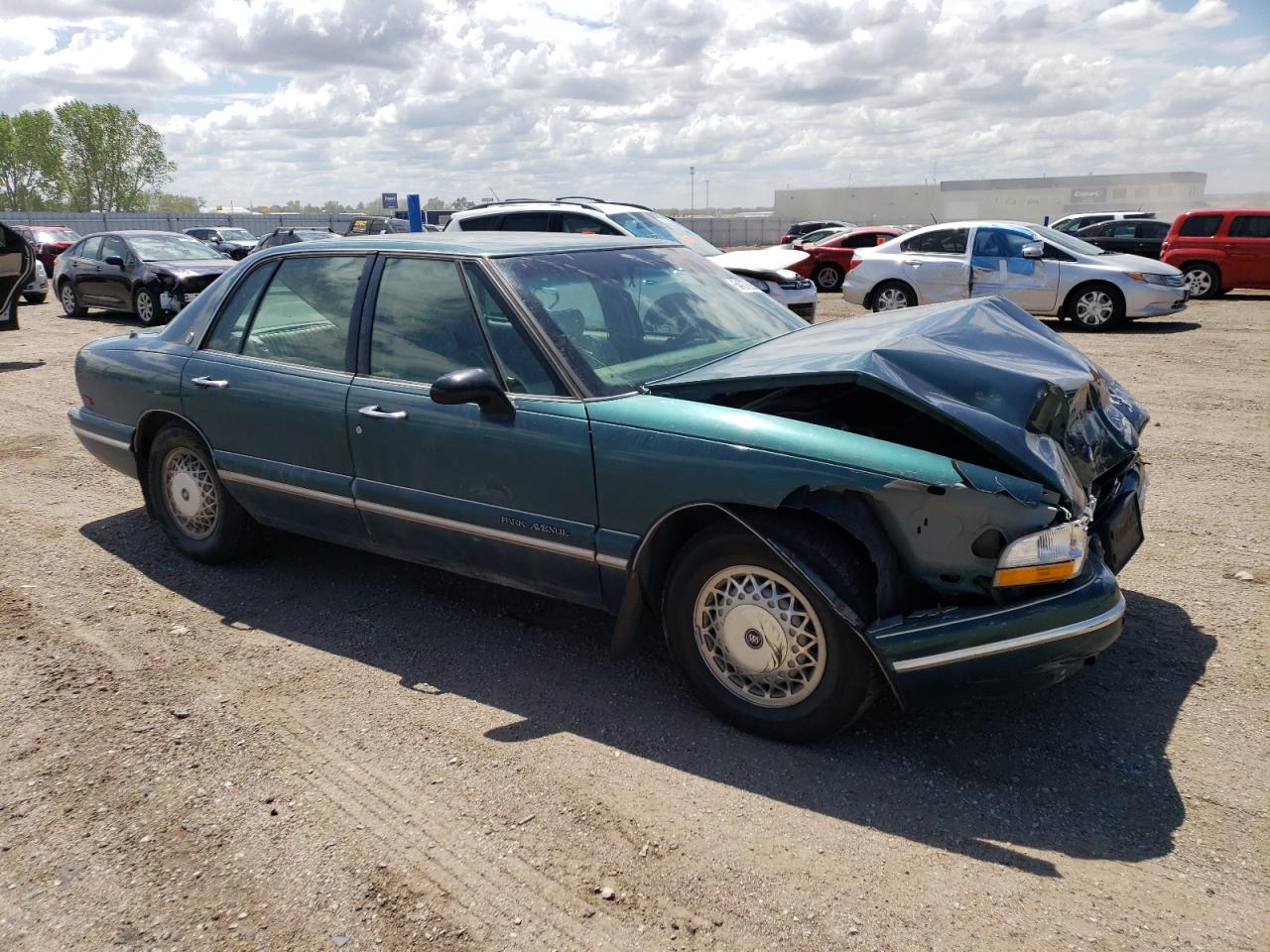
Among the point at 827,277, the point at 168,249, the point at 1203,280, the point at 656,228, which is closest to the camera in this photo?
the point at 656,228

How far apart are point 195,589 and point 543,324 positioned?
95.6 inches

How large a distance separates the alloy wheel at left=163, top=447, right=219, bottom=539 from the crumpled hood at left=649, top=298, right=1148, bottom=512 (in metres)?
2.69

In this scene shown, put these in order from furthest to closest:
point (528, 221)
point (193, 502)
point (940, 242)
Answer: point (940, 242), point (528, 221), point (193, 502)

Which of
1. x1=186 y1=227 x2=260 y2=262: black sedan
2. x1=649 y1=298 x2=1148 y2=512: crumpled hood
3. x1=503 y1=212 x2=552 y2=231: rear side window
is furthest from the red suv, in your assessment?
x1=186 y1=227 x2=260 y2=262: black sedan

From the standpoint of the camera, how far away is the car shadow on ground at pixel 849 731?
2961mm

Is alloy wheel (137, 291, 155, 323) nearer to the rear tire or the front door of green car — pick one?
the front door of green car

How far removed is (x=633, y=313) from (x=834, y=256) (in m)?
19.8

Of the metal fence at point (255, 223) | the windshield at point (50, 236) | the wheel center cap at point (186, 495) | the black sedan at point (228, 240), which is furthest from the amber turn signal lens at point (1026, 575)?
the metal fence at point (255, 223)

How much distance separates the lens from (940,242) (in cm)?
1470

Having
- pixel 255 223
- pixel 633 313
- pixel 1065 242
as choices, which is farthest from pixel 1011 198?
pixel 633 313

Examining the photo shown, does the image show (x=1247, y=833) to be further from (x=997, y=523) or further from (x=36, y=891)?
(x=36, y=891)

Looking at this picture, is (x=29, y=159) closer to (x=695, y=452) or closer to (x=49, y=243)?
(x=49, y=243)

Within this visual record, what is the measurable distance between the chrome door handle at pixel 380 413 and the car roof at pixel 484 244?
69 centimetres

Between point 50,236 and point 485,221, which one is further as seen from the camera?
point 50,236
